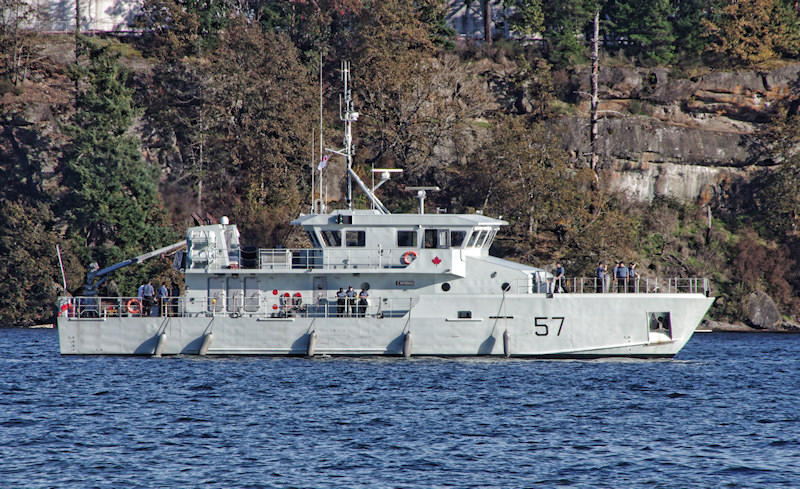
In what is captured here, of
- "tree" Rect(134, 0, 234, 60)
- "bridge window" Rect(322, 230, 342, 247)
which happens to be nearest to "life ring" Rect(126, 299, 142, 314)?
"bridge window" Rect(322, 230, 342, 247)

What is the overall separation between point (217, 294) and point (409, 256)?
764 cm

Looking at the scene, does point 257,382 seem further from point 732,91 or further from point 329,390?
point 732,91

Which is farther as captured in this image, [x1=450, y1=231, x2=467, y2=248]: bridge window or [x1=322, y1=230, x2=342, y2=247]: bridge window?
[x1=322, y1=230, x2=342, y2=247]: bridge window

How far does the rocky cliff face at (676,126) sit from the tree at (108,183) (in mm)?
28197

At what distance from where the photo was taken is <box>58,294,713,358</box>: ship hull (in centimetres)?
3694

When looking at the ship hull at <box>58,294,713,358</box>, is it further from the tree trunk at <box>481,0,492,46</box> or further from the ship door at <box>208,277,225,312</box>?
the tree trunk at <box>481,0,492,46</box>

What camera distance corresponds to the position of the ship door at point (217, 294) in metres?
38.7

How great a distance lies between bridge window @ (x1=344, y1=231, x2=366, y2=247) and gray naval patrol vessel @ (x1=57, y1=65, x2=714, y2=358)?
4 cm

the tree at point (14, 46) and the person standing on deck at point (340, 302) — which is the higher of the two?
the tree at point (14, 46)

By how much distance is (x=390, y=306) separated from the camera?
124 ft

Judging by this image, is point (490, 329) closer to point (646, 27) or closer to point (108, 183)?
point (108, 183)

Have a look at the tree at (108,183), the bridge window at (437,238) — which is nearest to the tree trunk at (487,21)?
the tree at (108,183)

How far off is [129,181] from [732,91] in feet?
140

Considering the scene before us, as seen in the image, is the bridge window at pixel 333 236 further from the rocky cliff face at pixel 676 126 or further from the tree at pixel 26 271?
the rocky cliff face at pixel 676 126
